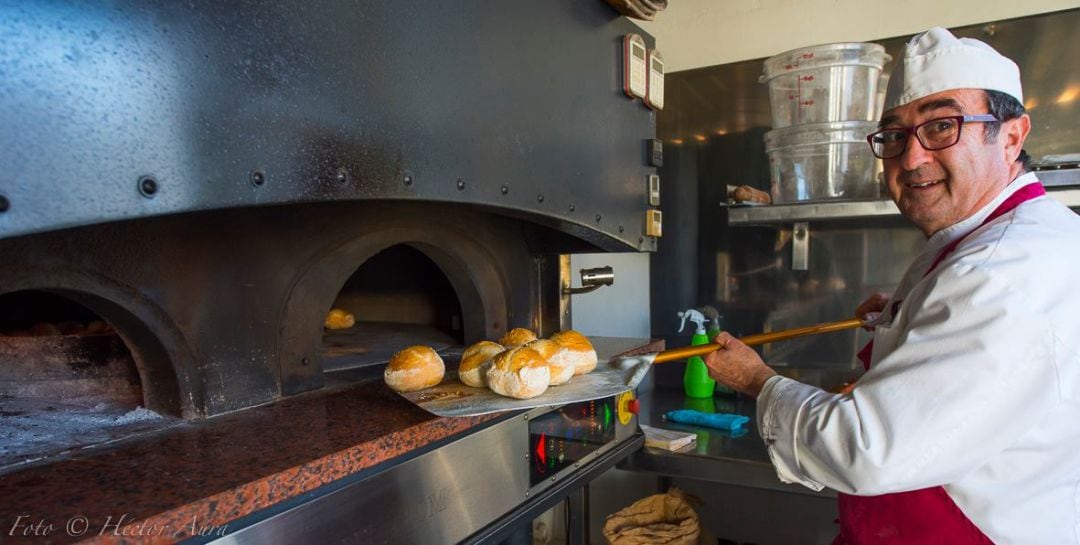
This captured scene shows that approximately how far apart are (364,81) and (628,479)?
228 centimetres

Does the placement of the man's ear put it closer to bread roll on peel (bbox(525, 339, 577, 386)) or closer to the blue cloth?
bread roll on peel (bbox(525, 339, 577, 386))

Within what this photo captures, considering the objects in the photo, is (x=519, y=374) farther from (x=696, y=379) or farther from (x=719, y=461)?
(x=696, y=379)

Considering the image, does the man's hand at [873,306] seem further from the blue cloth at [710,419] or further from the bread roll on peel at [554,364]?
the bread roll on peel at [554,364]

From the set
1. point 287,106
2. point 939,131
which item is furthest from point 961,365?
point 287,106

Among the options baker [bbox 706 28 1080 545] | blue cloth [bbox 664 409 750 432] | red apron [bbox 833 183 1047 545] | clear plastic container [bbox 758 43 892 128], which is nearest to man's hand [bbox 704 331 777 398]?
baker [bbox 706 28 1080 545]

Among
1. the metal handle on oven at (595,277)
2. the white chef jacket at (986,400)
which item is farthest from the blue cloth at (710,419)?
the white chef jacket at (986,400)

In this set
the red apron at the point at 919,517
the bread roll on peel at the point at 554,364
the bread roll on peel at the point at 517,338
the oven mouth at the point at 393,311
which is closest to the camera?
the red apron at the point at 919,517

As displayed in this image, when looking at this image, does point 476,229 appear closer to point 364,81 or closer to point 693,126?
point 364,81

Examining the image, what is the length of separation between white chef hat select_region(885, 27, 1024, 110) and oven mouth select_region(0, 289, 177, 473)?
1.44 metres

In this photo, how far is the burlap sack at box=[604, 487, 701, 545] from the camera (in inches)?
77.3

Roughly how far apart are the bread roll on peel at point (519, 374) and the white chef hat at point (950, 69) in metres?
0.86

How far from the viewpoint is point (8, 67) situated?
0.53 m

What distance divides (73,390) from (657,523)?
177 centimetres

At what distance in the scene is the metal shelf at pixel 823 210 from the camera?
73.0 inches
